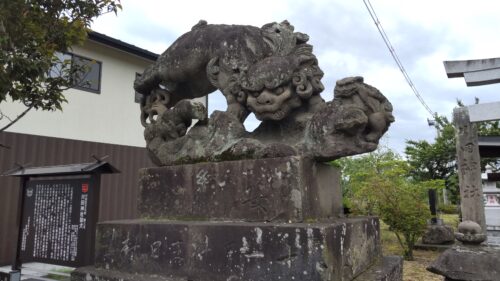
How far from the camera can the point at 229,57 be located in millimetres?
3047

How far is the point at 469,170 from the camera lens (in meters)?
8.48

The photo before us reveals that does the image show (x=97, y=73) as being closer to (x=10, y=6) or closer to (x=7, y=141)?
(x=7, y=141)

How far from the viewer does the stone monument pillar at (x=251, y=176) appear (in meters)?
2.26

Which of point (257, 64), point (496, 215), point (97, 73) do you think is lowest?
point (496, 215)

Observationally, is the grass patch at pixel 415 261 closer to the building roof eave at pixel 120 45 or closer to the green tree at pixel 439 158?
the building roof eave at pixel 120 45

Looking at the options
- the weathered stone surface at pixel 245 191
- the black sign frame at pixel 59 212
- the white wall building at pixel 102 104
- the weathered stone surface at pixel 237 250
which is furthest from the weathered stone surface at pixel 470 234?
the white wall building at pixel 102 104

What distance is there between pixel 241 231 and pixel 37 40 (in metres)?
3.88

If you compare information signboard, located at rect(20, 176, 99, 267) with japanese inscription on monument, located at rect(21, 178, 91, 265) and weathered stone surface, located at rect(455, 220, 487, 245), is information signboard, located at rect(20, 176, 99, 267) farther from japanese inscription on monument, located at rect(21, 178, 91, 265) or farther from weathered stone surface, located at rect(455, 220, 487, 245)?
weathered stone surface, located at rect(455, 220, 487, 245)

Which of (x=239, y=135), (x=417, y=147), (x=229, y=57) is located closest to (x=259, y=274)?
(x=239, y=135)

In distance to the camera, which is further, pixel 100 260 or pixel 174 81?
pixel 174 81

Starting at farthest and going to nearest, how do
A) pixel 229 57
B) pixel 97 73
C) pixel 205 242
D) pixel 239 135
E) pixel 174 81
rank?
pixel 97 73, pixel 174 81, pixel 229 57, pixel 239 135, pixel 205 242

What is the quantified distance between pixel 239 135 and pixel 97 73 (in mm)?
8697

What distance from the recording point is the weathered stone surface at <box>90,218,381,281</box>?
2.10 metres

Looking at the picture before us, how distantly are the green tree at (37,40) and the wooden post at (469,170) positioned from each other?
26.2 feet
